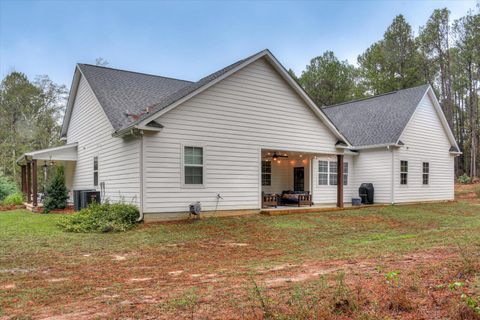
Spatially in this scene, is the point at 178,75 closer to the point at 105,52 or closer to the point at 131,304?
the point at 105,52

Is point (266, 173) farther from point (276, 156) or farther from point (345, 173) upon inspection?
point (345, 173)

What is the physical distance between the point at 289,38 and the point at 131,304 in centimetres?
3204

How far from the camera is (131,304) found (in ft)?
13.6

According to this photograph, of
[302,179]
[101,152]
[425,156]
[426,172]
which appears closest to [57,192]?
[101,152]

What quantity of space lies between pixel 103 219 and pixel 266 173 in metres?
9.67

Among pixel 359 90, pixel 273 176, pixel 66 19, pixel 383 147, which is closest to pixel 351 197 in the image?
pixel 383 147

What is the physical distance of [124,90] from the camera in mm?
15922

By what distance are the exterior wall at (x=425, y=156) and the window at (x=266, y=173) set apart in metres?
6.38

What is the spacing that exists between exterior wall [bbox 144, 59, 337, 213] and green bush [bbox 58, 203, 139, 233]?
24.3 inches

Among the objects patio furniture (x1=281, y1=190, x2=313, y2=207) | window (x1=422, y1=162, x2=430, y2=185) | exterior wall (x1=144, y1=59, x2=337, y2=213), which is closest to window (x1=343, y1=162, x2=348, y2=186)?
patio furniture (x1=281, y1=190, x2=313, y2=207)

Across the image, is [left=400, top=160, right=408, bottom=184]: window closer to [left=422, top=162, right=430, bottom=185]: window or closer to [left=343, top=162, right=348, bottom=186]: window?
[left=422, top=162, right=430, bottom=185]: window

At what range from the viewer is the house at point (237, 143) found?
39.4 ft

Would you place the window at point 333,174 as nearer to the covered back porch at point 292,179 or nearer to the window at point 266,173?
the covered back porch at point 292,179

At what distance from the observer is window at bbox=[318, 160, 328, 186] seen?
58.7 ft
